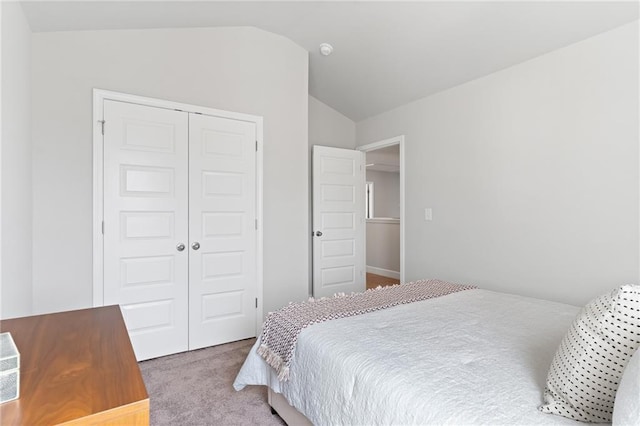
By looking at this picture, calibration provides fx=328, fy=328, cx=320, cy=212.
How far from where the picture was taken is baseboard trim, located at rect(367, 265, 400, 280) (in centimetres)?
550

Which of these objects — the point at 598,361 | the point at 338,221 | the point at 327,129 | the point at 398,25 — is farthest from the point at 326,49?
the point at 598,361

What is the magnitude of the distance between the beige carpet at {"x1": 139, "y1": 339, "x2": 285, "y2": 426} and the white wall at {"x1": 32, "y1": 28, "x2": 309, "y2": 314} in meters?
0.69

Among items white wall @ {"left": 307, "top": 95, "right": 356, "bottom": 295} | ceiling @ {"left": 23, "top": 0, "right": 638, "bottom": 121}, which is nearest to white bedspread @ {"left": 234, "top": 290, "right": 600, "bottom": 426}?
ceiling @ {"left": 23, "top": 0, "right": 638, "bottom": 121}

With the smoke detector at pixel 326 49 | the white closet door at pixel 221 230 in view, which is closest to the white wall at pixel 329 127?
the smoke detector at pixel 326 49

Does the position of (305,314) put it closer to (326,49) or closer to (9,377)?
(9,377)

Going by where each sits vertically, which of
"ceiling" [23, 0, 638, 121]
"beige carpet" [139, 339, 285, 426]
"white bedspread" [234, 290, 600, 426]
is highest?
"ceiling" [23, 0, 638, 121]

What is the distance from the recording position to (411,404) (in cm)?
99

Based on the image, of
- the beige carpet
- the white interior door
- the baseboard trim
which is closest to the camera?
the beige carpet

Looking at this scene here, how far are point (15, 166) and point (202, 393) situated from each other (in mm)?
1667

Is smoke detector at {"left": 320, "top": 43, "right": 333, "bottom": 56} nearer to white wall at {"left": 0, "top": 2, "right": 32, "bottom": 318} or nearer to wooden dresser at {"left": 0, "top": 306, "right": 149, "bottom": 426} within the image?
white wall at {"left": 0, "top": 2, "right": 32, "bottom": 318}

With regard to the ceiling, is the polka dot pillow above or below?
below

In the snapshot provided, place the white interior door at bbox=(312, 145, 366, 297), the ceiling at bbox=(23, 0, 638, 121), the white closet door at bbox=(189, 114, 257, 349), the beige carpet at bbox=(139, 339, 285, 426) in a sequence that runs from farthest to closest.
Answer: the white interior door at bbox=(312, 145, 366, 297) < the white closet door at bbox=(189, 114, 257, 349) < the ceiling at bbox=(23, 0, 638, 121) < the beige carpet at bbox=(139, 339, 285, 426)

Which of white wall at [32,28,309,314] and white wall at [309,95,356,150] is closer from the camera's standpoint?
white wall at [32,28,309,314]

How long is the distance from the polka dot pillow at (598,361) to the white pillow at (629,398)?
0.28 feet
